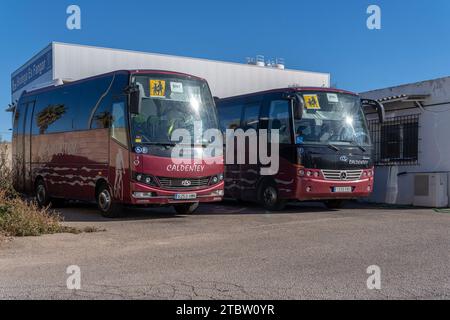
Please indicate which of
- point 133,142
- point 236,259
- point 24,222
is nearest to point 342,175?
point 133,142

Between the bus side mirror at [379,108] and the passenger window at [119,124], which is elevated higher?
the bus side mirror at [379,108]

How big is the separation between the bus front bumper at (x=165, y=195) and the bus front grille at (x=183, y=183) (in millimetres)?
97

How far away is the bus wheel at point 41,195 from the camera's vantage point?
1575cm

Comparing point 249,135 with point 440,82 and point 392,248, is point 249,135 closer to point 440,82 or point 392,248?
point 440,82

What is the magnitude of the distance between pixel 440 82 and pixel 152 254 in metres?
11.2

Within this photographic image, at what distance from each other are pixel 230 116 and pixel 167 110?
5.09 m

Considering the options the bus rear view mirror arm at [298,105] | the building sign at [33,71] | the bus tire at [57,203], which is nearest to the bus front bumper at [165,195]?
the bus rear view mirror arm at [298,105]

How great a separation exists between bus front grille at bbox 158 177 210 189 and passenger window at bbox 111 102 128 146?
3.94 ft

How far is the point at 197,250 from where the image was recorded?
8523 mm

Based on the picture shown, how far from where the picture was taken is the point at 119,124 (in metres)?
12.2

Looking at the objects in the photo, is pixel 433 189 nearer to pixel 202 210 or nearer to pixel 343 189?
pixel 343 189

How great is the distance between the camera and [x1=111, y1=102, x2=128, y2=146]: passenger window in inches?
472

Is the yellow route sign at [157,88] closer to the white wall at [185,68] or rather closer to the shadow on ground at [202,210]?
the shadow on ground at [202,210]
